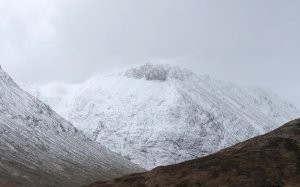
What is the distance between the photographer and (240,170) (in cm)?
9725

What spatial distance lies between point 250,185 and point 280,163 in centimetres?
1140

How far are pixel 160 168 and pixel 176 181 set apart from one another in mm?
8436

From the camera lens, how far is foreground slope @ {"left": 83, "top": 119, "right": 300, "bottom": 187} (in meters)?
93.3

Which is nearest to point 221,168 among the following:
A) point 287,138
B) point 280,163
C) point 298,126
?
point 280,163

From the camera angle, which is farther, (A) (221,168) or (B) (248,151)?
(B) (248,151)

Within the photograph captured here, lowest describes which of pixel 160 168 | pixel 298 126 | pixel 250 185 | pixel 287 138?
pixel 250 185

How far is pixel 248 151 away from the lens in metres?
108

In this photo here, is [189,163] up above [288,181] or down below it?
above

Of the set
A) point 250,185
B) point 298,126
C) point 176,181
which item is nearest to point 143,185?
point 176,181

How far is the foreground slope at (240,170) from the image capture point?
93.3 metres

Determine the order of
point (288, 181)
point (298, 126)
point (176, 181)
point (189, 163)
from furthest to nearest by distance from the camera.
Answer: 1. point (298, 126)
2. point (189, 163)
3. point (176, 181)
4. point (288, 181)

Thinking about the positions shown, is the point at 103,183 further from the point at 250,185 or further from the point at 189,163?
the point at 250,185

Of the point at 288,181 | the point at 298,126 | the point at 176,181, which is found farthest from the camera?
the point at 298,126

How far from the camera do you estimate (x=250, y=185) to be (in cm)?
9119
